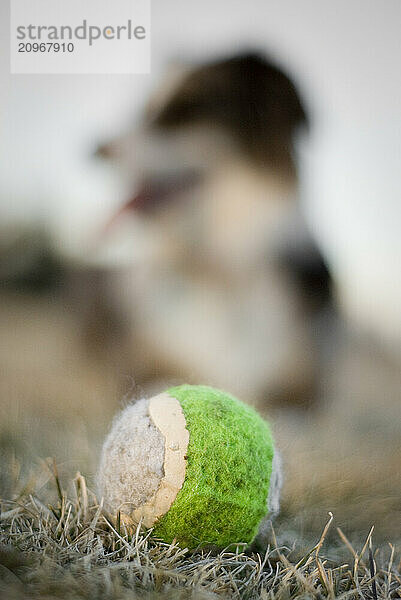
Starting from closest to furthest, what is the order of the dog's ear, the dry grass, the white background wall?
1. the dry grass
2. the white background wall
3. the dog's ear

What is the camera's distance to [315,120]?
138 cm

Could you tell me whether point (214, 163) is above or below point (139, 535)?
above

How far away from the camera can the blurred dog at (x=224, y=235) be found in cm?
143

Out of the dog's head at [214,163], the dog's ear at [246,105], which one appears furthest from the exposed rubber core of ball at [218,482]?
the dog's ear at [246,105]

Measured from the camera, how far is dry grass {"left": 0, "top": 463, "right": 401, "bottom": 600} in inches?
24.2

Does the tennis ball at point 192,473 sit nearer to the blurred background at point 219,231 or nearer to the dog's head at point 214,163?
the blurred background at point 219,231

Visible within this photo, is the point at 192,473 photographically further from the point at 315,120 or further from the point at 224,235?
the point at 315,120

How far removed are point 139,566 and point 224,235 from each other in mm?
955

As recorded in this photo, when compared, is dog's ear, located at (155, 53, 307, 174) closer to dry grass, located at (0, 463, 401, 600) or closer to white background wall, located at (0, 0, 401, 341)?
white background wall, located at (0, 0, 401, 341)

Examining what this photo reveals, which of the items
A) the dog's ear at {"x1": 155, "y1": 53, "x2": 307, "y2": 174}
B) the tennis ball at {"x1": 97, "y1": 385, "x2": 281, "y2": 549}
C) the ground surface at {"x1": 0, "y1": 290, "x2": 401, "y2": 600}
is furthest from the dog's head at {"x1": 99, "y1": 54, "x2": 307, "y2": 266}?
the tennis ball at {"x1": 97, "y1": 385, "x2": 281, "y2": 549}

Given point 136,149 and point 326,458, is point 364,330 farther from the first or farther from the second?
point 136,149

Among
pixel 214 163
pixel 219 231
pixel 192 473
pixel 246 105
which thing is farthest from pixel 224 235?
pixel 192 473

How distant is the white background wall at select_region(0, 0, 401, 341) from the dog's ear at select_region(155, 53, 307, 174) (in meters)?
0.06

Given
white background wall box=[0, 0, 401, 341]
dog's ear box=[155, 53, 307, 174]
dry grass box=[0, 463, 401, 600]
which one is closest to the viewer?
dry grass box=[0, 463, 401, 600]
